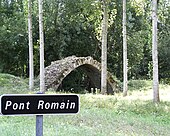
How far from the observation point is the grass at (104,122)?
254 inches

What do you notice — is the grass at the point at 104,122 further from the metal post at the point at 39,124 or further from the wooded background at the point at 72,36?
the wooded background at the point at 72,36

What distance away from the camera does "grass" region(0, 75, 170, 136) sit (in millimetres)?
6461

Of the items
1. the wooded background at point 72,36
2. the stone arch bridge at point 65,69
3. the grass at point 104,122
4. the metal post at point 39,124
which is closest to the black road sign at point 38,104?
the metal post at point 39,124

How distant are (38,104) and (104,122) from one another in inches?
214

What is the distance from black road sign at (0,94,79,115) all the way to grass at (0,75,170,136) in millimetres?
3272

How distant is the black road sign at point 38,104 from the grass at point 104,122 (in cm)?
327

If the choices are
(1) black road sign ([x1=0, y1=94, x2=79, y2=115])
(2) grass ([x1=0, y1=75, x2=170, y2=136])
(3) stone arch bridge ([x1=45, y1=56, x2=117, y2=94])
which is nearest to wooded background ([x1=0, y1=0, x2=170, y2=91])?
(3) stone arch bridge ([x1=45, y1=56, x2=117, y2=94])

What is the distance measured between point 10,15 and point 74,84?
7344mm

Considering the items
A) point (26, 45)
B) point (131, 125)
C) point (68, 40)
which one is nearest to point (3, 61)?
point (26, 45)

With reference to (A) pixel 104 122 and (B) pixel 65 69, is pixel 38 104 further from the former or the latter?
(B) pixel 65 69

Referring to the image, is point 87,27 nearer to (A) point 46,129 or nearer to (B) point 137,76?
(B) point 137,76

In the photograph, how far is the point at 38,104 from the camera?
2637 mm

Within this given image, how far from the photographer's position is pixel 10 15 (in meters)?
26.4

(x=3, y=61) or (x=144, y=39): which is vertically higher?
(x=144, y=39)
